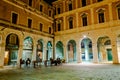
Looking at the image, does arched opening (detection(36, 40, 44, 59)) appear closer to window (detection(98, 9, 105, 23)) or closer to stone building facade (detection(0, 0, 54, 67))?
stone building facade (detection(0, 0, 54, 67))

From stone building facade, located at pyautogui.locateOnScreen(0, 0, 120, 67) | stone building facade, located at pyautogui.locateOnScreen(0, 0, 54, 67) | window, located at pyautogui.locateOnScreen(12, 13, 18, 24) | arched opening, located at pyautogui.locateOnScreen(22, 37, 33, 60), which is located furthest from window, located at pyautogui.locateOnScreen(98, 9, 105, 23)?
window, located at pyautogui.locateOnScreen(12, 13, 18, 24)

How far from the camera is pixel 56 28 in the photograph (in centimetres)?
2561

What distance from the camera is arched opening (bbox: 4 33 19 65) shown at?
18266mm

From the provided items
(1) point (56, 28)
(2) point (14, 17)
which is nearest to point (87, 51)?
(1) point (56, 28)

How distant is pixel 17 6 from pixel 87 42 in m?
16.1

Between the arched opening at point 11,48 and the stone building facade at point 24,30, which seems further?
the arched opening at point 11,48

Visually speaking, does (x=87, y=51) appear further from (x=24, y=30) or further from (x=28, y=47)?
(x=24, y=30)

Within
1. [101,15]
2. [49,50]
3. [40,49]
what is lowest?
[49,50]

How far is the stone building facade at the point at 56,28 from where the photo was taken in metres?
17.8

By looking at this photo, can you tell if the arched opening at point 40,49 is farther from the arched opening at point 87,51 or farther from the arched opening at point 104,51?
the arched opening at point 104,51

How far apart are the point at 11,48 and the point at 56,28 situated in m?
10.1

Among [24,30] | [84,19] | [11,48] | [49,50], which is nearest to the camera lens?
[24,30]

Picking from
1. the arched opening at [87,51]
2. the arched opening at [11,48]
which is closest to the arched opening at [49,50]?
the arched opening at [11,48]

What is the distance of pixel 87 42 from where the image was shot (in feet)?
87.0
